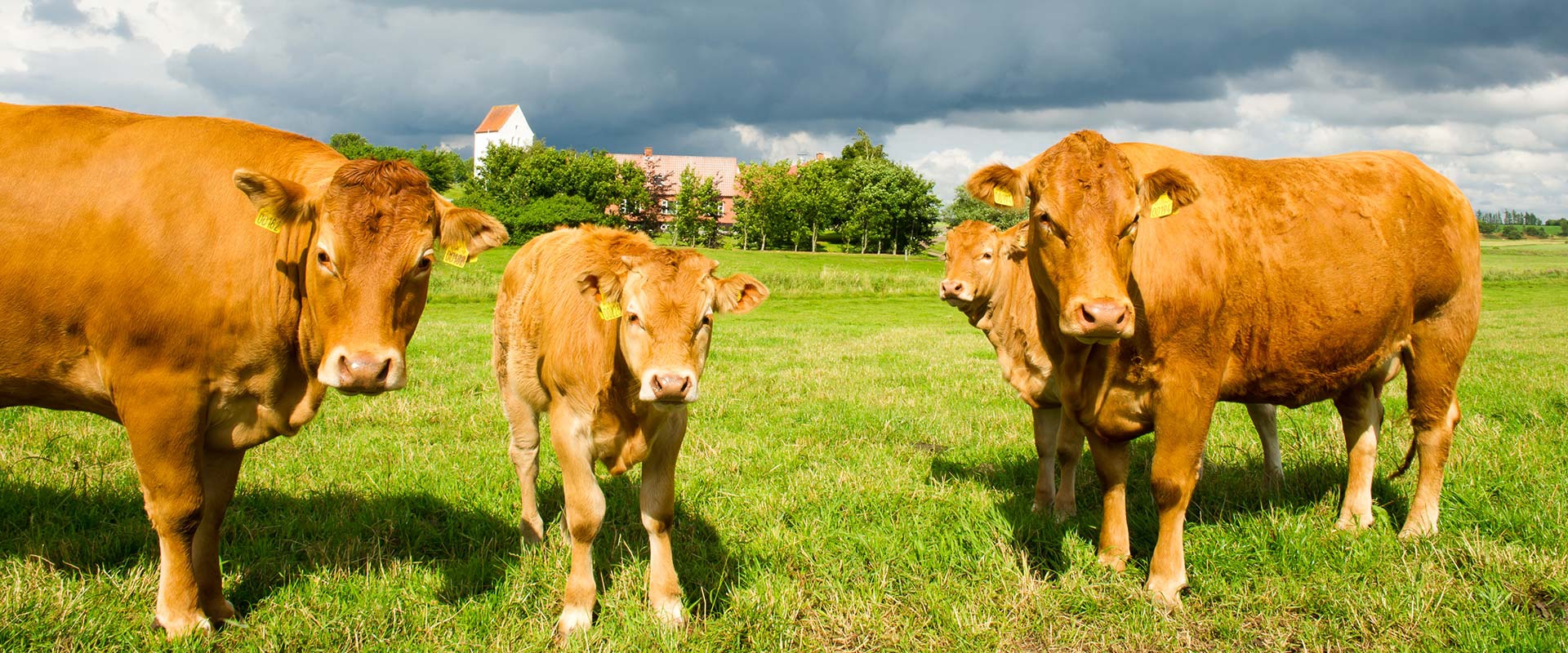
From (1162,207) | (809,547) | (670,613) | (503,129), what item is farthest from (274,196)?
(503,129)

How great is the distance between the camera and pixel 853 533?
4.94 metres

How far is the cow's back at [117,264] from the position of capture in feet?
12.2

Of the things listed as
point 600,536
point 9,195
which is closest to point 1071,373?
point 600,536

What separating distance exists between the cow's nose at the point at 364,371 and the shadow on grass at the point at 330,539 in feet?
4.41

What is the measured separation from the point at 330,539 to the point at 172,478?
1.08 metres

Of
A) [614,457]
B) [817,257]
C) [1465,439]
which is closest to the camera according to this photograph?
[614,457]

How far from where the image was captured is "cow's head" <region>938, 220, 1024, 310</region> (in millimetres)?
7215

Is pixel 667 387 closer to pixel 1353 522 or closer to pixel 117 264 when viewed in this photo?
pixel 117 264

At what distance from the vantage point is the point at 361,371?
337cm

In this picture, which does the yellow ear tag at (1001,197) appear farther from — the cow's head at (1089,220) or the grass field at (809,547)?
the grass field at (809,547)

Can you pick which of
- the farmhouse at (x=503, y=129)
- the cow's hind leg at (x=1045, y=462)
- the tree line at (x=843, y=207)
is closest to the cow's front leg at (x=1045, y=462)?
the cow's hind leg at (x=1045, y=462)

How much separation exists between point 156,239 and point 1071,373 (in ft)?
14.5

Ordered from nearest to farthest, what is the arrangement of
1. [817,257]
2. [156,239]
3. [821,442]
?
[156,239] → [821,442] → [817,257]

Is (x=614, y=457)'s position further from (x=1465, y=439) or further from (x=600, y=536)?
(x=1465, y=439)
